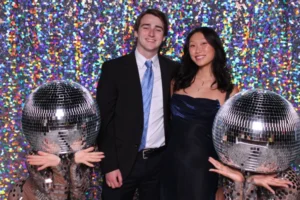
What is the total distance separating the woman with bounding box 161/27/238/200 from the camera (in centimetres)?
190

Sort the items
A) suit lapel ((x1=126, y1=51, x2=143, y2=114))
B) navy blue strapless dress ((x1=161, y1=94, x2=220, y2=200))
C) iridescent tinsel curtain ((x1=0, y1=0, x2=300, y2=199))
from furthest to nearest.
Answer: iridescent tinsel curtain ((x1=0, y1=0, x2=300, y2=199)) < suit lapel ((x1=126, y1=51, x2=143, y2=114)) < navy blue strapless dress ((x1=161, y1=94, x2=220, y2=200))

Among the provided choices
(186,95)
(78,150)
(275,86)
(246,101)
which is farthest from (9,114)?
(275,86)

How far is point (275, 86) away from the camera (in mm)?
2381

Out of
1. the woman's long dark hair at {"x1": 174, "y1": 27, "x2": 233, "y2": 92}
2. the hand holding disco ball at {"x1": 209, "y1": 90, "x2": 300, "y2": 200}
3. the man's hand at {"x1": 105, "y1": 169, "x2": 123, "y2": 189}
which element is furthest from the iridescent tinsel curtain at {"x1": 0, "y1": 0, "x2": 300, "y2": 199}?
the hand holding disco ball at {"x1": 209, "y1": 90, "x2": 300, "y2": 200}

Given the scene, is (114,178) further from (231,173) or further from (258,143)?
(258,143)

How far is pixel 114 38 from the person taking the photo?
2359 mm

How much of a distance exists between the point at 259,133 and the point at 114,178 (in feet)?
3.04

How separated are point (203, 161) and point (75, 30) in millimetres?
1200

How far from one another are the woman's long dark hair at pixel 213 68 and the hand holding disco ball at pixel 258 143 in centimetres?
49

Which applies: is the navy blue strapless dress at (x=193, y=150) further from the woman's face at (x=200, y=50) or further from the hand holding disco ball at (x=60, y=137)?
the hand holding disco ball at (x=60, y=137)

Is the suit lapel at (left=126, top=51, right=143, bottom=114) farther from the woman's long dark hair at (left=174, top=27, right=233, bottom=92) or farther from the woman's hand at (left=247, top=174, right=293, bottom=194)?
the woman's hand at (left=247, top=174, right=293, bottom=194)

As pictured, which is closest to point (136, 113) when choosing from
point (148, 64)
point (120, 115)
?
point (120, 115)

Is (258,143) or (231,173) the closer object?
(258,143)

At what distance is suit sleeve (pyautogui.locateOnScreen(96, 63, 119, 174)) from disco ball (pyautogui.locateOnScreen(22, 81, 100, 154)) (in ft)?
1.13
